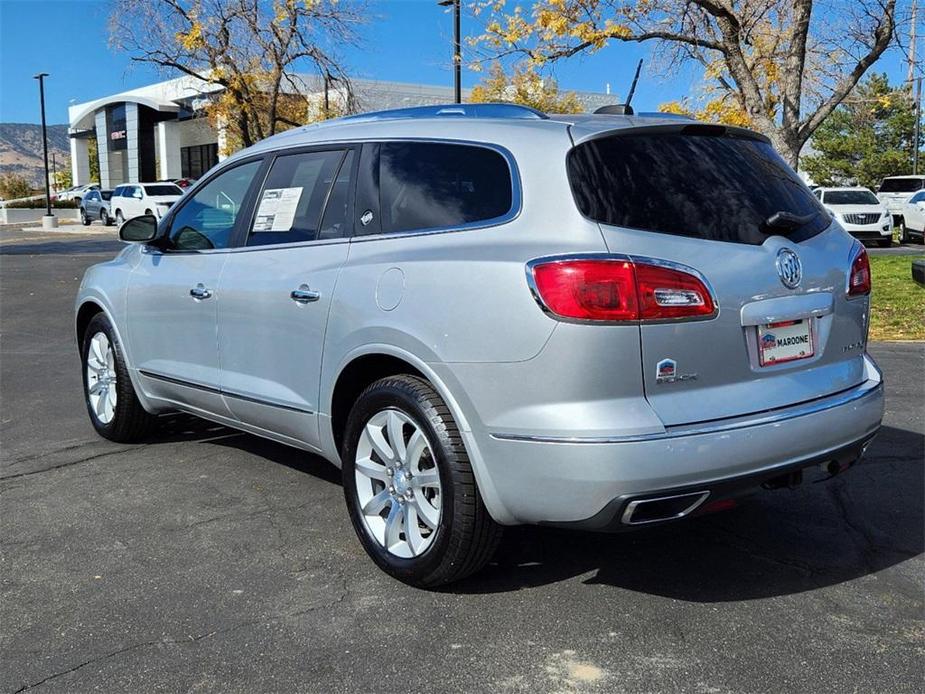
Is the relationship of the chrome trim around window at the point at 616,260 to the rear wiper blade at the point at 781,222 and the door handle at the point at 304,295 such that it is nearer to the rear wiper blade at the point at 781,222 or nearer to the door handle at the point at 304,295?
the rear wiper blade at the point at 781,222

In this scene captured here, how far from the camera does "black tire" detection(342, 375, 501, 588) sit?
11.2ft

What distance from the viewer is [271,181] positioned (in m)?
4.68

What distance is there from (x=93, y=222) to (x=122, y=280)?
4387 centimetres

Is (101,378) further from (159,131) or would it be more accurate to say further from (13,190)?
(13,190)

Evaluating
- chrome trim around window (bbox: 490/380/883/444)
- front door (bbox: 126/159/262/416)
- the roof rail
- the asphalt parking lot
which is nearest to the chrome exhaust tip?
chrome trim around window (bbox: 490/380/883/444)

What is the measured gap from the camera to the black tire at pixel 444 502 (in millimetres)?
3420

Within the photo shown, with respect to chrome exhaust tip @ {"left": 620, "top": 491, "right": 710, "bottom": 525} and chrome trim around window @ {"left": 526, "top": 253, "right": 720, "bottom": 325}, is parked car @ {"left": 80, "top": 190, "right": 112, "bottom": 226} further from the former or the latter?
chrome exhaust tip @ {"left": 620, "top": 491, "right": 710, "bottom": 525}

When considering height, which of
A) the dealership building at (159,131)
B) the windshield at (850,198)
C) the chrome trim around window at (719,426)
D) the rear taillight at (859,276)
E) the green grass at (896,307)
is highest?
the dealership building at (159,131)

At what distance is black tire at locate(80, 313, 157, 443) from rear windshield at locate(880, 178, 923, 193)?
3327cm

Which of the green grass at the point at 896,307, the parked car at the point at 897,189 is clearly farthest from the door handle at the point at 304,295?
the parked car at the point at 897,189

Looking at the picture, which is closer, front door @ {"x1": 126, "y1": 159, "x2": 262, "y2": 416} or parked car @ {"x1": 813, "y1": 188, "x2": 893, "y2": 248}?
front door @ {"x1": 126, "y1": 159, "x2": 262, "y2": 416}

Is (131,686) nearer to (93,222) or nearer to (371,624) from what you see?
(371,624)

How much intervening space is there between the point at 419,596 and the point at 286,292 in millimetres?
1465

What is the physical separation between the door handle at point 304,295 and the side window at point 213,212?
0.83m
